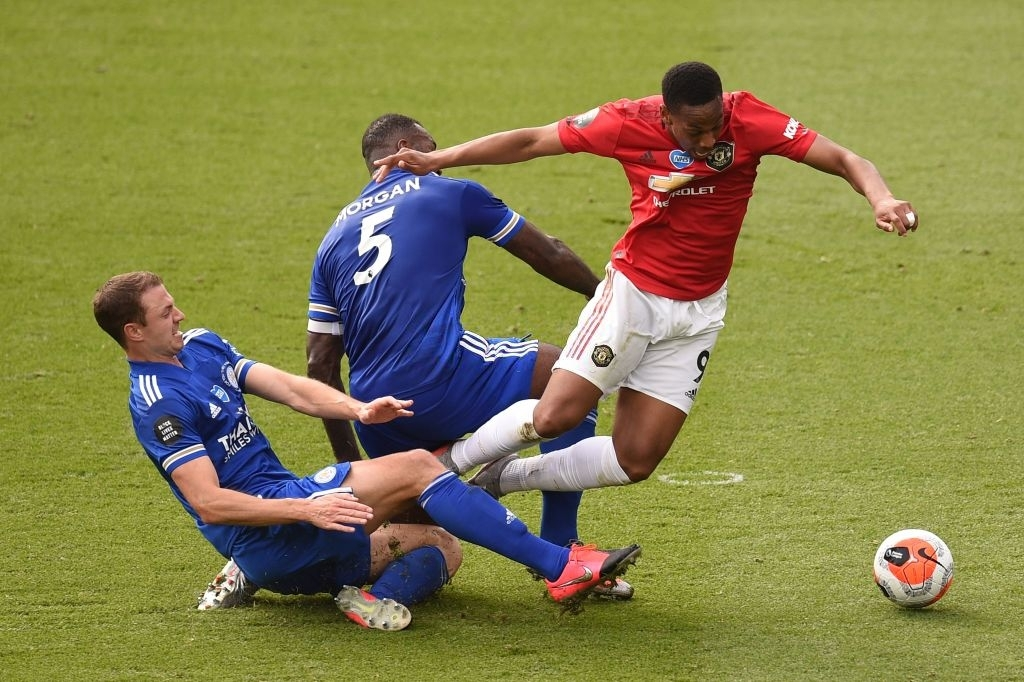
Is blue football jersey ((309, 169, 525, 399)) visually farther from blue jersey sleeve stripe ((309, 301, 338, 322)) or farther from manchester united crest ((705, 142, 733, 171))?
manchester united crest ((705, 142, 733, 171))

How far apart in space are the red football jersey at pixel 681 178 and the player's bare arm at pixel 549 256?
0.32 metres

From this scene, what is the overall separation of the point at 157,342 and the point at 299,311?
3.60 meters

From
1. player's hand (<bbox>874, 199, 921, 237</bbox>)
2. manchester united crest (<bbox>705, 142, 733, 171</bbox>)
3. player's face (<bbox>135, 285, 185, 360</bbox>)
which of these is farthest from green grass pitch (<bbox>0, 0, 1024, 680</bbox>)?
manchester united crest (<bbox>705, 142, 733, 171</bbox>)

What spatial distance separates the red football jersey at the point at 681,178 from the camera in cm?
492

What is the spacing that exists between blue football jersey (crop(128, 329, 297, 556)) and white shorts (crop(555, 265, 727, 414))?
3.84ft

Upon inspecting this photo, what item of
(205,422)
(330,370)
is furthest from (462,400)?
(205,422)

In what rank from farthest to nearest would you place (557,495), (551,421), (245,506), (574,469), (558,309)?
1. (558,309)
2. (557,495)
3. (574,469)
4. (551,421)
5. (245,506)

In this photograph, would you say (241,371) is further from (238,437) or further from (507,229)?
(507,229)

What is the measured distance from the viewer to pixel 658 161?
16.4 feet

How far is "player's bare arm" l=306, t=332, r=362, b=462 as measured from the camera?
213 inches

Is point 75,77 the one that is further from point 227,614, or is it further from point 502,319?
point 227,614

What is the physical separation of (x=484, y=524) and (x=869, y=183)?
1.76 metres

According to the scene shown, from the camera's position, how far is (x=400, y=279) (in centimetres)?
522

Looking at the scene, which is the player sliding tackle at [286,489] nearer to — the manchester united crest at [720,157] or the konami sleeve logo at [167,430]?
the konami sleeve logo at [167,430]
